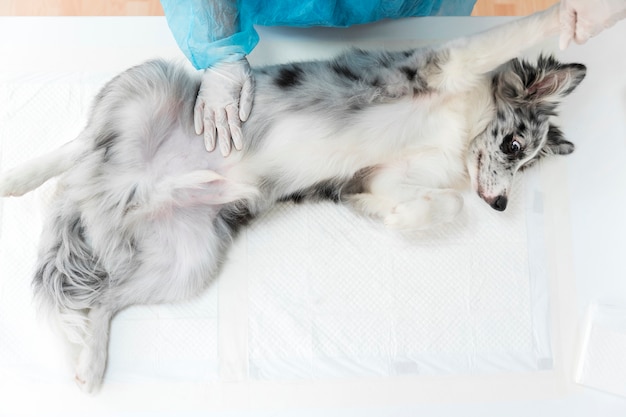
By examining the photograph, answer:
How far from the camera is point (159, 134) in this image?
5.84 feet

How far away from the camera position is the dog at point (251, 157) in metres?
1.73

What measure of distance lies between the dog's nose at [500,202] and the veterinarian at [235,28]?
1.64 ft

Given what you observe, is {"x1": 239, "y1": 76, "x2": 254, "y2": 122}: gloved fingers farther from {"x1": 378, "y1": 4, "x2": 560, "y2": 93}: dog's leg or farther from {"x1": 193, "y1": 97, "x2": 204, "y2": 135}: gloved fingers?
{"x1": 378, "y1": 4, "x2": 560, "y2": 93}: dog's leg

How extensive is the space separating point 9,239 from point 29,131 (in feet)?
1.16

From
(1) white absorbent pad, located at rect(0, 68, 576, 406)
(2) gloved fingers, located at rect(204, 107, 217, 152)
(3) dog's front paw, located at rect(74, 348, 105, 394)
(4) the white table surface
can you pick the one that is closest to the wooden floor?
(4) the white table surface

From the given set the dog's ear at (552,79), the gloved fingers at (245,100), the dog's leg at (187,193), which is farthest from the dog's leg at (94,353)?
the dog's ear at (552,79)

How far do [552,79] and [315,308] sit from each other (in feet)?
3.29

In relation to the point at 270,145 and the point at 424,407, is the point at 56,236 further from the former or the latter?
the point at 424,407

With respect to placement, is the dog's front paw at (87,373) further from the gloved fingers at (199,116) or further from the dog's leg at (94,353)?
the gloved fingers at (199,116)

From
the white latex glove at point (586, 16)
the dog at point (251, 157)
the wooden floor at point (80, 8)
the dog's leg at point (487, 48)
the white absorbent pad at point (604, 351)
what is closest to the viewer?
the white latex glove at point (586, 16)

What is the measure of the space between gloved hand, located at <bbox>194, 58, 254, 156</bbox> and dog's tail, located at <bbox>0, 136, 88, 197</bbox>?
35cm

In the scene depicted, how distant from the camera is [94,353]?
1.76 meters

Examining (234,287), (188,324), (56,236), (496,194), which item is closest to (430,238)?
(496,194)

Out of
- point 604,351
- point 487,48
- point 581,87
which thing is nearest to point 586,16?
point 487,48
